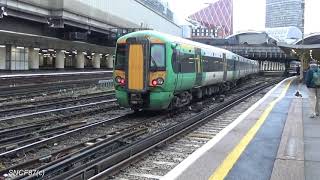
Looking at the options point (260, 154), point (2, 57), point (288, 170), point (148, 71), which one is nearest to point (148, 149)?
point (260, 154)

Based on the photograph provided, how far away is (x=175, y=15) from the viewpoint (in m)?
130

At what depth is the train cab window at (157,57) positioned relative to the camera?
15.3 meters

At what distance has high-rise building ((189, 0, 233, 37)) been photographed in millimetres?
163500

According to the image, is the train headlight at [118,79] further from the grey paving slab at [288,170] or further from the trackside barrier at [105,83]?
the trackside barrier at [105,83]

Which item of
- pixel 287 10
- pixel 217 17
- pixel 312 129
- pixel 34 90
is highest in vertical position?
pixel 217 17

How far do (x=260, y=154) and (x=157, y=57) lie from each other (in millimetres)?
7155

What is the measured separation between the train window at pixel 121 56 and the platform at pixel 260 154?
4.61 m

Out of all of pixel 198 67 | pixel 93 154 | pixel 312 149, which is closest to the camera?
pixel 312 149

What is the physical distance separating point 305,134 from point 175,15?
121155 millimetres

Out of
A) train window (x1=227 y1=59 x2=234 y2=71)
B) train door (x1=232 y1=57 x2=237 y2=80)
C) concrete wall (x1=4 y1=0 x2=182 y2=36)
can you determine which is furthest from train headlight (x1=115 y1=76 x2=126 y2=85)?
concrete wall (x1=4 y1=0 x2=182 y2=36)

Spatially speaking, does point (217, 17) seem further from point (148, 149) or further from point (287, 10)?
point (148, 149)

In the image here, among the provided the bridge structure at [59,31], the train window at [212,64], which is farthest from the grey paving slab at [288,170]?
the bridge structure at [59,31]

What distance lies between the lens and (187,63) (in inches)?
682

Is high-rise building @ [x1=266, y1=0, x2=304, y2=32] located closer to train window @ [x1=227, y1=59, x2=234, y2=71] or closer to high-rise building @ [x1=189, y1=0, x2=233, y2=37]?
train window @ [x1=227, y1=59, x2=234, y2=71]
